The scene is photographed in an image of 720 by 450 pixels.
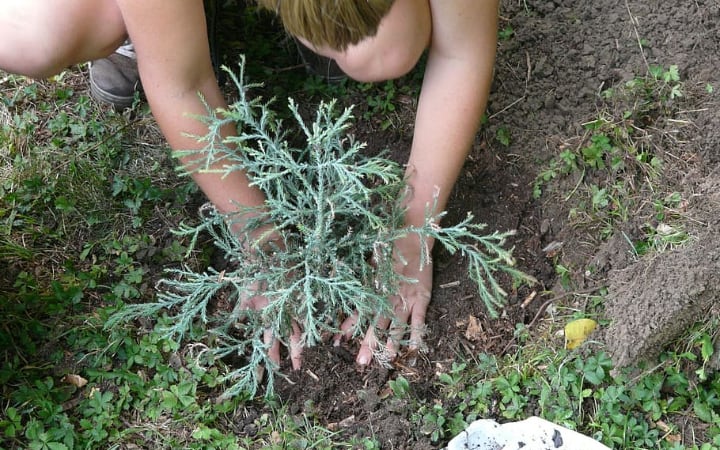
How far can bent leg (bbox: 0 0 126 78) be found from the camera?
1925mm

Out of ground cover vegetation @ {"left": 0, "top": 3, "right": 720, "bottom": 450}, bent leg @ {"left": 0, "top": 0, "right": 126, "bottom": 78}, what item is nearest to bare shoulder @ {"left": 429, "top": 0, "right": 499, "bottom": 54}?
ground cover vegetation @ {"left": 0, "top": 3, "right": 720, "bottom": 450}

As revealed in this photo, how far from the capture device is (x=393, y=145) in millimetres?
2383

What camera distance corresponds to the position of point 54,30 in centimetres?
194

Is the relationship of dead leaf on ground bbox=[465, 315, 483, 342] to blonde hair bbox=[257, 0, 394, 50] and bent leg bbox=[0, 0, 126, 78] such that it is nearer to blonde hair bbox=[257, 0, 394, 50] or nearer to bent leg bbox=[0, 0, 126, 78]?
blonde hair bbox=[257, 0, 394, 50]

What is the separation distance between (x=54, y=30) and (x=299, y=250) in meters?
0.85

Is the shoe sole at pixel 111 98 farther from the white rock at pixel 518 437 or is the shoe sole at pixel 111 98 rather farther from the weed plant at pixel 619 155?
the white rock at pixel 518 437

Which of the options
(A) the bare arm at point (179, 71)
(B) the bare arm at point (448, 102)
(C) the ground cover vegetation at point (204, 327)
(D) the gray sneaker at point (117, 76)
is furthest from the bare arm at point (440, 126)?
(D) the gray sneaker at point (117, 76)

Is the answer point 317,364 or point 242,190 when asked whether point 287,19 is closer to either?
point 242,190

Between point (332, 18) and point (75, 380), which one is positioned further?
point (75, 380)

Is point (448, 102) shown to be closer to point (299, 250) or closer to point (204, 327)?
point (299, 250)

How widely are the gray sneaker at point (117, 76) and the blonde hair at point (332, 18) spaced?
1.02 meters

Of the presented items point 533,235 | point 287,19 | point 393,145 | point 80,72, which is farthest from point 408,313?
point 80,72

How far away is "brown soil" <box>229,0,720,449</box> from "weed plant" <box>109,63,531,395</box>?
189 millimetres

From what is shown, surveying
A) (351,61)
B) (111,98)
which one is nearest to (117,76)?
(111,98)
